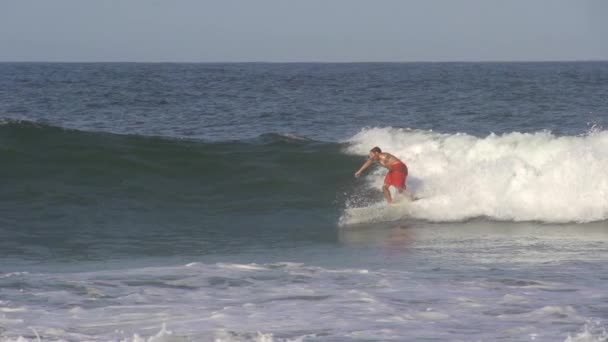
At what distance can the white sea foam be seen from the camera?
14664mm

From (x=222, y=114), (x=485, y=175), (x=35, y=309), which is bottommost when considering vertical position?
(x=35, y=309)

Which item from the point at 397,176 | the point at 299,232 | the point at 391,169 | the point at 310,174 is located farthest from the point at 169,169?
the point at 299,232

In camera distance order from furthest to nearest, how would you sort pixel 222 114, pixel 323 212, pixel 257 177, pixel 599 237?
pixel 222 114 → pixel 257 177 → pixel 323 212 → pixel 599 237

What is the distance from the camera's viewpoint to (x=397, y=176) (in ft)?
50.0

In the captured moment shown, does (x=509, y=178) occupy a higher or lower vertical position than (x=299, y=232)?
higher

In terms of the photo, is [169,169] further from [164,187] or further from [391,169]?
[391,169]

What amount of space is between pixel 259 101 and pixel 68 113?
7624 mm

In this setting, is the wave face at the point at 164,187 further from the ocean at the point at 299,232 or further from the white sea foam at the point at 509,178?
the white sea foam at the point at 509,178

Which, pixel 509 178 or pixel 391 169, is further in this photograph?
pixel 509 178

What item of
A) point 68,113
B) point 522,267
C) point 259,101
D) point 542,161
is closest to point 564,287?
point 522,267

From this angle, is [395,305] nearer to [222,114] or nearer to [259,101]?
[222,114]

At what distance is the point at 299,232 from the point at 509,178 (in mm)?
3922

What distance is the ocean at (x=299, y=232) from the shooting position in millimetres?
7633

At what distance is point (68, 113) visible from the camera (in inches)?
1218
